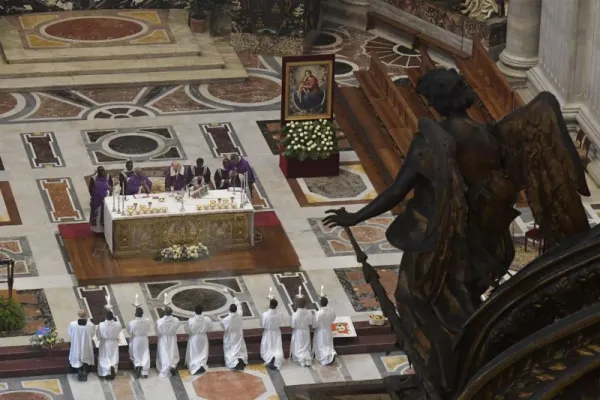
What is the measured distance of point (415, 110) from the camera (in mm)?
24703

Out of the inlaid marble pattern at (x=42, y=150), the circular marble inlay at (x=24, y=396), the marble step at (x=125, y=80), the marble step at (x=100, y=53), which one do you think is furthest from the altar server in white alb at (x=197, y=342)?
the marble step at (x=100, y=53)

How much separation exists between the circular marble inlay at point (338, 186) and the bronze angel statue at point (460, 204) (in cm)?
1262

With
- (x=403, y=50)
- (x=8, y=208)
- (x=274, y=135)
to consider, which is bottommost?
(x=403, y=50)

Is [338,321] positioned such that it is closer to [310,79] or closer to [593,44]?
[310,79]

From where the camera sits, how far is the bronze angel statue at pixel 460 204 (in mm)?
9375

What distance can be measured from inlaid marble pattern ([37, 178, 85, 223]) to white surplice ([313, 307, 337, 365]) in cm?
482

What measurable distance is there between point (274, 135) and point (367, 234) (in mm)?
3745

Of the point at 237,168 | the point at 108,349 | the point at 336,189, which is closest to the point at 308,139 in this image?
the point at 336,189

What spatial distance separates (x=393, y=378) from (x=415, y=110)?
47.8ft

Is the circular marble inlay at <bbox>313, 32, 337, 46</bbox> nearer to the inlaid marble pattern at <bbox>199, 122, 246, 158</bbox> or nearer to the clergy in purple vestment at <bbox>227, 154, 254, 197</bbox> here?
the inlaid marble pattern at <bbox>199, 122, 246, 158</bbox>

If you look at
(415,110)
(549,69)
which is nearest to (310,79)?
(415,110)

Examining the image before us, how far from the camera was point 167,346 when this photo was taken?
17.7 meters

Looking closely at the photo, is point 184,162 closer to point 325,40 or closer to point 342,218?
point 325,40

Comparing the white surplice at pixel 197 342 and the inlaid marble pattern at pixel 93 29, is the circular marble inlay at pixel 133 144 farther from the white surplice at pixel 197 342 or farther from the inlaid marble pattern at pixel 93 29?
the white surplice at pixel 197 342
